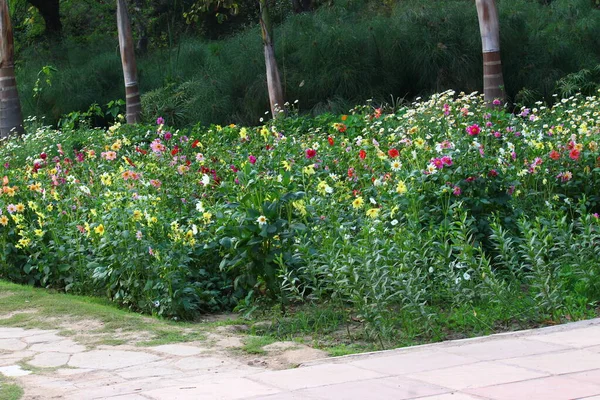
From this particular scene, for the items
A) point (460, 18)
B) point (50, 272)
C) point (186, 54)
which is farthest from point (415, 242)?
point (186, 54)

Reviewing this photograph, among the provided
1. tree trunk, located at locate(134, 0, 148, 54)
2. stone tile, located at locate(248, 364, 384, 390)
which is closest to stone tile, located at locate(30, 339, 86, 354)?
stone tile, located at locate(248, 364, 384, 390)

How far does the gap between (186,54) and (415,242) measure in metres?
13.7

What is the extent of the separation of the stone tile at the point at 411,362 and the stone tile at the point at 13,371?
1.75 m

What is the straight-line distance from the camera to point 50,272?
24.3 ft

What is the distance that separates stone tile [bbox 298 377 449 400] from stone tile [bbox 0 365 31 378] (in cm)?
169

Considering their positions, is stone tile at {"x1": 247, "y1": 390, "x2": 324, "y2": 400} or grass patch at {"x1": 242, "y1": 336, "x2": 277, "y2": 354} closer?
stone tile at {"x1": 247, "y1": 390, "x2": 324, "y2": 400}

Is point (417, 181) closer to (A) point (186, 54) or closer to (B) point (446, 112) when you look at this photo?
(B) point (446, 112)

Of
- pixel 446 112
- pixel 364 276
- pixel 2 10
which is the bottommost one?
pixel 364 276

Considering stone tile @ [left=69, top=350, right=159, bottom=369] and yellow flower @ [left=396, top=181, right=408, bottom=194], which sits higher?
yellow flower @ [left=396, top=181, right=408, bottom=194]

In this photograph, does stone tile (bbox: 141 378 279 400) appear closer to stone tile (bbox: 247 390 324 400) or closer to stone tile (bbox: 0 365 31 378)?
stone tile (bbox: 247 390 324 400)

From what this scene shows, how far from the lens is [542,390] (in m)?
3.62

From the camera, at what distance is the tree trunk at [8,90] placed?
1565 cm

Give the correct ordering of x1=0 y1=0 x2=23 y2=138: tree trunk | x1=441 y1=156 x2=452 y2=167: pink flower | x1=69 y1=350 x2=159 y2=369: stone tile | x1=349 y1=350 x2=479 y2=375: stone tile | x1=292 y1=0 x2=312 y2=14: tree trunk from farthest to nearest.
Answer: x1=292 y1=0 x2=312 y2=14: tree trunk → x1=0 y1=0 x2=23 y2=138: tree trunk → x1=441 y1=156 x2=452 y2=167: pink flower → x1=69 y1=350 x2=159 y2=369: stone tile → x1=349 y1=350 x2=479 y2=375: stone tile

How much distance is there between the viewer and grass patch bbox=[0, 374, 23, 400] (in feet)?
13.3
